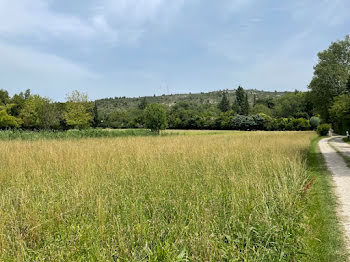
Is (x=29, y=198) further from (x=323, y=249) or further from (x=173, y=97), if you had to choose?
(x=173, y=97)

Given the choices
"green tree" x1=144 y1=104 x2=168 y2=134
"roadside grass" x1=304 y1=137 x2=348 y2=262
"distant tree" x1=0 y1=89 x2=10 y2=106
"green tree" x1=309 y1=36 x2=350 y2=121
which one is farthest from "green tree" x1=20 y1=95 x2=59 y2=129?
"roadside grass" x1=304 y1=137 x2=348 y2=262

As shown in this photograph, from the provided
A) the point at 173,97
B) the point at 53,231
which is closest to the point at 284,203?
the point at 53,231

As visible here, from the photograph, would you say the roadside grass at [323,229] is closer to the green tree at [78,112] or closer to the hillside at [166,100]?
the green tree at [78,112]

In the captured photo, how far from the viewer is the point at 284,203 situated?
4.70m

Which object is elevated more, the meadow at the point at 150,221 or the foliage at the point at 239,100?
the foliage at the point at 239,100

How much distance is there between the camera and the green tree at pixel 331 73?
2468cm

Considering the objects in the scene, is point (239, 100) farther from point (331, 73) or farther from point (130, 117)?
point (331, 73)

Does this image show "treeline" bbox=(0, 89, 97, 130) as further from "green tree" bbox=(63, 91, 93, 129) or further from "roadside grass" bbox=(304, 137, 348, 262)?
"roadside grass" bbox=(304, 137, 348, 262)

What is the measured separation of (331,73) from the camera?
24.8 m

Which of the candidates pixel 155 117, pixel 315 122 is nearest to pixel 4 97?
pixel 155 117

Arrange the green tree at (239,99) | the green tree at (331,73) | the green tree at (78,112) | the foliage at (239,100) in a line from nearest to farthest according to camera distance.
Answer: the green tree at (331,73) < the green tree at (78,112) < the foliage at (239,100) < the green tree at (239,99)

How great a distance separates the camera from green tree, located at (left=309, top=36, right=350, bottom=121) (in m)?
24.7

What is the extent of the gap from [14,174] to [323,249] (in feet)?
23.7

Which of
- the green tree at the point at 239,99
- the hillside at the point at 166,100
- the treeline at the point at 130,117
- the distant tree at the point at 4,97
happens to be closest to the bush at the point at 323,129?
the treeline at the point at 130,117
